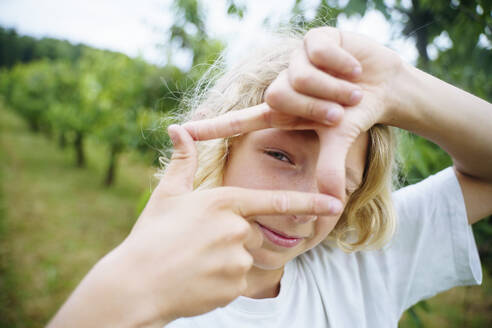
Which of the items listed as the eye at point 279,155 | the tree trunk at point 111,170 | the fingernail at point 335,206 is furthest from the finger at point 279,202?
the tree trunk at point 111,170

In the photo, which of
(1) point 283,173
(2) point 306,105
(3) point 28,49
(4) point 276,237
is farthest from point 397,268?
(3) point 28,49

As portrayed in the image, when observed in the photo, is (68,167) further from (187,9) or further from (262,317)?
(262,317)

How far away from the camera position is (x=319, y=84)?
64 centimetres

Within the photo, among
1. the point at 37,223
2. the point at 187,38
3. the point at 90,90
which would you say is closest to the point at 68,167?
the point at 90,90

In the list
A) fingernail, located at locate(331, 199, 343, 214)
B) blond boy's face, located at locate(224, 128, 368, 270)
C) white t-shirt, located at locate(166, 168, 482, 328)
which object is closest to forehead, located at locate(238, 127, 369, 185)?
blond boy's face, located at locate(224, 128, 368, 270)

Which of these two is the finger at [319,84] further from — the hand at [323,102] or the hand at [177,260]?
the hand at [177,260]

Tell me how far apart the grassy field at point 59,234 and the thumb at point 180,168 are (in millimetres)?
2792

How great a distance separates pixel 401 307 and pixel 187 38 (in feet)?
16.3

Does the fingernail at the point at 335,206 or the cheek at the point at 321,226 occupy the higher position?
the fingernail at the point at 335,206

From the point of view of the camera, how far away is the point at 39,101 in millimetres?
16016

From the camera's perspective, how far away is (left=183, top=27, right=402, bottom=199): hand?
2.12ft

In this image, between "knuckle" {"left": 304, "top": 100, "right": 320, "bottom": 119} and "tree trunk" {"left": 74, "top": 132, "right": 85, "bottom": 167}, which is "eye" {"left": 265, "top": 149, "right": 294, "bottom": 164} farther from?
"tree trunk" {"left": 74, "top": 132, "right": 85, "bottom": 167}

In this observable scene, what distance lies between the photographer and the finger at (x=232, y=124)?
75 centimetres

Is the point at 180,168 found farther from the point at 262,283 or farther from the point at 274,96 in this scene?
the point at 262,283
